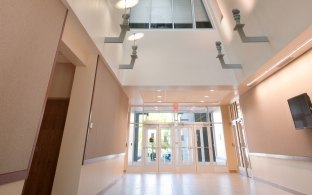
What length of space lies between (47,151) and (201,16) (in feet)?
22.3

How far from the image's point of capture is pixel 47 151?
329cm

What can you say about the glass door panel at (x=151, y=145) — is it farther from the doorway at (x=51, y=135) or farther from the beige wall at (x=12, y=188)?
the beige wall at (x=12, y=188)

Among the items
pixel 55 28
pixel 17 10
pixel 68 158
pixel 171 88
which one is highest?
pixel 171 88

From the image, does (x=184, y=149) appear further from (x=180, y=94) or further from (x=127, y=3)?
(x=127, y=3)

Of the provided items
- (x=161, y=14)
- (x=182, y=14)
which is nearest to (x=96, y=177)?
(x=161, y=14)

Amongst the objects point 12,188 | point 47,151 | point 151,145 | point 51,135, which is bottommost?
point 12,188

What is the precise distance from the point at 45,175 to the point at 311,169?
16.7ft

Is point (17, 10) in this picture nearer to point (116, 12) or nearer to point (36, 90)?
point (36, 90)

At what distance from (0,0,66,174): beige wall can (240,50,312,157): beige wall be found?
4315 millimetres

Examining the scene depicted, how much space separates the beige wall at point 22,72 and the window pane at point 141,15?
523 centimetres

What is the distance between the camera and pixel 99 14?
3.26m

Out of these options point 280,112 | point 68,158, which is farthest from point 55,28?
point 280,112

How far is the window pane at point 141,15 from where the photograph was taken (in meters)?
6.83

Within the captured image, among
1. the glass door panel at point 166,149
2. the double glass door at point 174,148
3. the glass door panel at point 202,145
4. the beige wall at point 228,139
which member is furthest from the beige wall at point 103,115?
the beige wall at point 228,139
